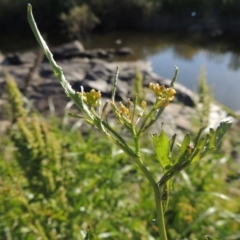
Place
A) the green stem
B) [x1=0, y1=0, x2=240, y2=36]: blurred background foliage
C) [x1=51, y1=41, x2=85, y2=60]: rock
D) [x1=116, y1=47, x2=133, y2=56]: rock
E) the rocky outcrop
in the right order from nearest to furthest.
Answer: the green stem → the rocky outcrop → [x1=51, y1=41, x2=85, y2=60]: rock → [x1=116, y1=47, x2=133, y2=56]: rock → [x1=0, y1=0, x2=240, y2=36]: blurred background foliage

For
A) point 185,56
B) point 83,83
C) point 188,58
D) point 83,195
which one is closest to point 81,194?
point 83,195

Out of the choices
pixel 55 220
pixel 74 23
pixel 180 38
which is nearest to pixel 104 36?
pixel 74 23

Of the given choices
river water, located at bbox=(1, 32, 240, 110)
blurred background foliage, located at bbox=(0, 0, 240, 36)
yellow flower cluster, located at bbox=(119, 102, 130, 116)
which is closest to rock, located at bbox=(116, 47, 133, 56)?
river water, located at bbox=(1, 32, 240, 110)

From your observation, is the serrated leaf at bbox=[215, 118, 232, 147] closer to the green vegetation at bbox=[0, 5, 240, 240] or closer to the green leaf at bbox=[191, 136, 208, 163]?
the green leaf at bbox=[191, 136, 208, 163]

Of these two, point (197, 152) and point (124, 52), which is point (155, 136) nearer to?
point (197, 152)

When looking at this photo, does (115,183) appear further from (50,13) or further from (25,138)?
(50,13)

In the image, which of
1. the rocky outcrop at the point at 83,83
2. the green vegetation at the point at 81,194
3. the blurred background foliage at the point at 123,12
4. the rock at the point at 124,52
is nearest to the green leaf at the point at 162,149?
the green vegetation at the point at 81,194

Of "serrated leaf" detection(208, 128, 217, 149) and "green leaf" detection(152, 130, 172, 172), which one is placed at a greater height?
"serrated leaf" detection(208, 128, 217, 149)

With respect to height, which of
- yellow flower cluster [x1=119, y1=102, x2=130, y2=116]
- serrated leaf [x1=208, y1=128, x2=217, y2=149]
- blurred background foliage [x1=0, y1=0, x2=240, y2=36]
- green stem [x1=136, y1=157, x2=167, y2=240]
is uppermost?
serrated leaf [x1=208, y1=128, x2=217, y2=149]
